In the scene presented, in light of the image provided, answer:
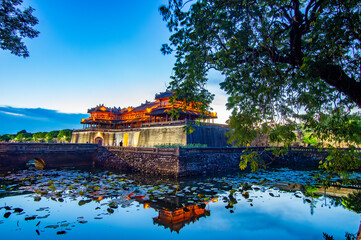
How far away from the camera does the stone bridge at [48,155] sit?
17.6 m

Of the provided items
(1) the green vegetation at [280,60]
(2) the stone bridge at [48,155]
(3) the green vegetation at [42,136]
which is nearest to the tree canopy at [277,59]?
(1) the green vegetation at [280,60]

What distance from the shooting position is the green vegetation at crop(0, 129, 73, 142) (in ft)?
151

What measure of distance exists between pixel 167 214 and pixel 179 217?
46 cm

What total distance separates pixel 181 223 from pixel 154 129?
1996 centimetres

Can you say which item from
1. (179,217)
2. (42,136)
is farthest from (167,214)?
(42,136)

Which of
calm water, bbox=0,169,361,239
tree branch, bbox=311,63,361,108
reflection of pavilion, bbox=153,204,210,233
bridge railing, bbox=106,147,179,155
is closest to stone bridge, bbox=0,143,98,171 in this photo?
bridge railing, bbox=106,147,179,155

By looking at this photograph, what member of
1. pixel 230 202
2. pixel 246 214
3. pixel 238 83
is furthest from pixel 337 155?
pixel 230 202

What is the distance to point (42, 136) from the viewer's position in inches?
1988

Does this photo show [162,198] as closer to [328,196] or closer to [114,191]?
[114,191]

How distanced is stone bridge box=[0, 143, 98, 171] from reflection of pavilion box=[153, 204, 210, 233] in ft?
52.9

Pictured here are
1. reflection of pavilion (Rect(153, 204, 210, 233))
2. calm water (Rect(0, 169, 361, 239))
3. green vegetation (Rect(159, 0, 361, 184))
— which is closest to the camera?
green vegetation (Rect(159, 0, 361, 184))

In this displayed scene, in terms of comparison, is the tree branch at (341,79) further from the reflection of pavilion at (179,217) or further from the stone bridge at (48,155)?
the stone bridge at (48,155)

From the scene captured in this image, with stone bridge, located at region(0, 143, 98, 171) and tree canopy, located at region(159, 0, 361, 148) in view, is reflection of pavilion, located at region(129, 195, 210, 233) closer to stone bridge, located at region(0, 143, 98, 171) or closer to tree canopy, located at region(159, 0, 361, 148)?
tree canopy, located at region(159, 0, 361, 148)

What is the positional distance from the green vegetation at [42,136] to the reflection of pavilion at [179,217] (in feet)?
145
